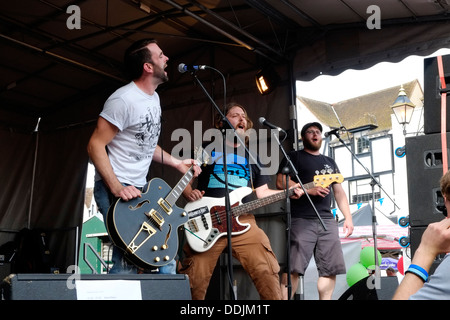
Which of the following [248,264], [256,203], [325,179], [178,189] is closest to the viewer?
[178,189]

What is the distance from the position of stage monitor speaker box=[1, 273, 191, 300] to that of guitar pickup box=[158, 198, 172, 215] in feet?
5.27

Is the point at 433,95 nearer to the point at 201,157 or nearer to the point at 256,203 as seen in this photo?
the point at 201,157

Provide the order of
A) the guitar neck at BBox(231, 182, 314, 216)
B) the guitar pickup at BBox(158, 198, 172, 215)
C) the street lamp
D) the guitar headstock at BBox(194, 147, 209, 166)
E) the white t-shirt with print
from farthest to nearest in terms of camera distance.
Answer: the street lamp, the guitar neck at BBox(231, 182, 314, 216), the guitar headstock at BBox(194, 147, 209, 166), the guitar pickup at BBox(158, 198, 172, 215), the white t-shirt with print

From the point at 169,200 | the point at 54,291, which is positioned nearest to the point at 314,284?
the point at 169,200

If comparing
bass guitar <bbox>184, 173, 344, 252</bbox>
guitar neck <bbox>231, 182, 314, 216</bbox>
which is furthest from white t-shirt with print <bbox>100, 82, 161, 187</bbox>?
guitar neck <bbox>231, 182, 314, 216</bbox>

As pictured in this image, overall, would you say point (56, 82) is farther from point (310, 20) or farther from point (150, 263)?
point (150, 263)

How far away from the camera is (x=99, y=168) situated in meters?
3.21

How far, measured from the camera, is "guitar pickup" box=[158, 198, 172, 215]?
3492mm

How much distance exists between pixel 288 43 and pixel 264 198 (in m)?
2.88

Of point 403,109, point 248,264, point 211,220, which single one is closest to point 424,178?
point 248,264

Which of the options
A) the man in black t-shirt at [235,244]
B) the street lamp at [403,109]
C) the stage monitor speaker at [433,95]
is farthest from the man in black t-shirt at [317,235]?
the street lamp at [403,109]

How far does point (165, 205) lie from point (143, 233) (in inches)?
10.1

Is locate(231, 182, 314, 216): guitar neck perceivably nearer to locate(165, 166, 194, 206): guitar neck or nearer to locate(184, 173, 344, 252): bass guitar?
locate(184, 173, 344, 252): bass guitar

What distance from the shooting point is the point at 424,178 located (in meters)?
2.63
